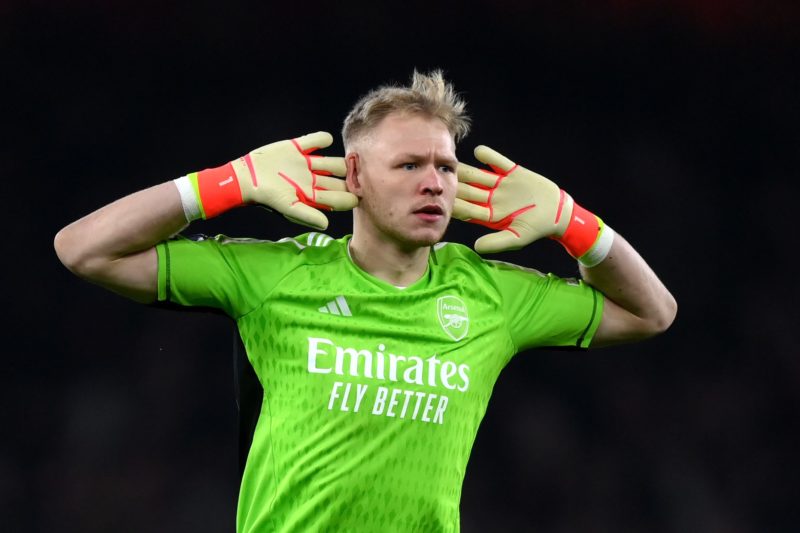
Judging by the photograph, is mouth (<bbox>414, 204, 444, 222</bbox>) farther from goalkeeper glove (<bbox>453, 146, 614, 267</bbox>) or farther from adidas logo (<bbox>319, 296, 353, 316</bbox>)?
adidas logo (<bbox>319, 296, 353, 316</bbox>)

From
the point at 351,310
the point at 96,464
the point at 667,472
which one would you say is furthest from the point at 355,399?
the point at 667,472

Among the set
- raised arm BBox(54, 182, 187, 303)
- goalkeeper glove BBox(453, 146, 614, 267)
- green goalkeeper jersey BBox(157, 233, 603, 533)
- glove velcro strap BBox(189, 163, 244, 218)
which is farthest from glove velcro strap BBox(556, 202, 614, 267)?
raised arm BBox(54, 182, 187, 303)

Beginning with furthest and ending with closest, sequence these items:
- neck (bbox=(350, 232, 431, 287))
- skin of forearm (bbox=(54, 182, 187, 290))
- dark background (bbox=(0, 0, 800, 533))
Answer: dark background (bbox=(0, 0, 800, 533))
neck (bbox=(350, 232, 431, 287))
skin of forearm (bbox=(54, 182, 187, 290))

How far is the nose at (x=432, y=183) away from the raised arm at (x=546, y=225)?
10 centimetres

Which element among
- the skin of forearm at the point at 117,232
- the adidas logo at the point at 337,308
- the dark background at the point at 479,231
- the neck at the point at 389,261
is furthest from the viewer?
the dark background at the point at 479,231

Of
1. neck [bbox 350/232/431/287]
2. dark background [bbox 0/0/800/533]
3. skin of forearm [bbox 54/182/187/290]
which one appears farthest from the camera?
dark background [bbox 0/0/800/533]

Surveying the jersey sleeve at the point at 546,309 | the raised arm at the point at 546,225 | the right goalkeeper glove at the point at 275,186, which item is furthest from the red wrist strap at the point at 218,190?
the jersey sleeve at the point at 546,309

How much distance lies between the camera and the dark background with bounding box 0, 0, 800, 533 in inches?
161

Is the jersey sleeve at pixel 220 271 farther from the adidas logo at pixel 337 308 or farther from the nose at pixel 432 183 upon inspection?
the nose at pixel 432 183

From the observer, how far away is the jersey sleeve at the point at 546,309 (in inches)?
102

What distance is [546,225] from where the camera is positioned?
2.58 meters

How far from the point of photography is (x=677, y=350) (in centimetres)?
455

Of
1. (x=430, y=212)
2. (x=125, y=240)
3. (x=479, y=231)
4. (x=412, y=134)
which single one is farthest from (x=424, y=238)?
(x=479, y=231)

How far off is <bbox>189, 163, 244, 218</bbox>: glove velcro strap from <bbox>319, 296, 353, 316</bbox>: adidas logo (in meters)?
0.28
